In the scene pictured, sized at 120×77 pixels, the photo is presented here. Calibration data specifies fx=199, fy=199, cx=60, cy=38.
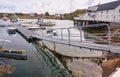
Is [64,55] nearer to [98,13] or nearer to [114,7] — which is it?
[114,7]

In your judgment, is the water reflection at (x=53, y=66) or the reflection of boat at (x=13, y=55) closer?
the water reflection at (x=53, y=66)

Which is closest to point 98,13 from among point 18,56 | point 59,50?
point 59,50

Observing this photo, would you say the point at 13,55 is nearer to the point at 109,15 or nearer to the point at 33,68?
the point at 33,68

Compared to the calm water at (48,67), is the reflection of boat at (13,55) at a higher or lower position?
higher

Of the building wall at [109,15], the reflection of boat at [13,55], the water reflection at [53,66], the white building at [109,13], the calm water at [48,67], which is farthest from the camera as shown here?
the white building at [109,13]

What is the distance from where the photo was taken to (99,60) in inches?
625

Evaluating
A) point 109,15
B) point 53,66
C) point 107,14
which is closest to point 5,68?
point 53,66

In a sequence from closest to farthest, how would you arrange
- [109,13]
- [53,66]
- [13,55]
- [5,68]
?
[5,68] < [53,66] < [13,55] < [109,13]

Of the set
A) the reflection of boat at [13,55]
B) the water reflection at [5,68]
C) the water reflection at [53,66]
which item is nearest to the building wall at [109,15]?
the water reflection at [53,66]

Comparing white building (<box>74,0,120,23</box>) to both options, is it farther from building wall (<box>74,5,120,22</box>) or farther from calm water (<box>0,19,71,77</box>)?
calm water (<box>0,19,71,77</box>)

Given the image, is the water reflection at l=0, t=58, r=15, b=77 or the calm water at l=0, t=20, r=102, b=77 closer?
the calm water at l=0, t=20, r=102, b=77

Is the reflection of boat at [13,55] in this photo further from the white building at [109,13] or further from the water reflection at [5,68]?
the white building at [109,13]

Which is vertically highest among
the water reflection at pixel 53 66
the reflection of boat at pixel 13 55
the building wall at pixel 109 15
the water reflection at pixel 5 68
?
the building wall at pixel 109 15

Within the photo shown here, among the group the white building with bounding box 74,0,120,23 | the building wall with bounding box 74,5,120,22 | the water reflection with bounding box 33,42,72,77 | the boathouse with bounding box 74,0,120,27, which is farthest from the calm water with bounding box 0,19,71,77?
the building wall with bounding box 74,5,120,22
